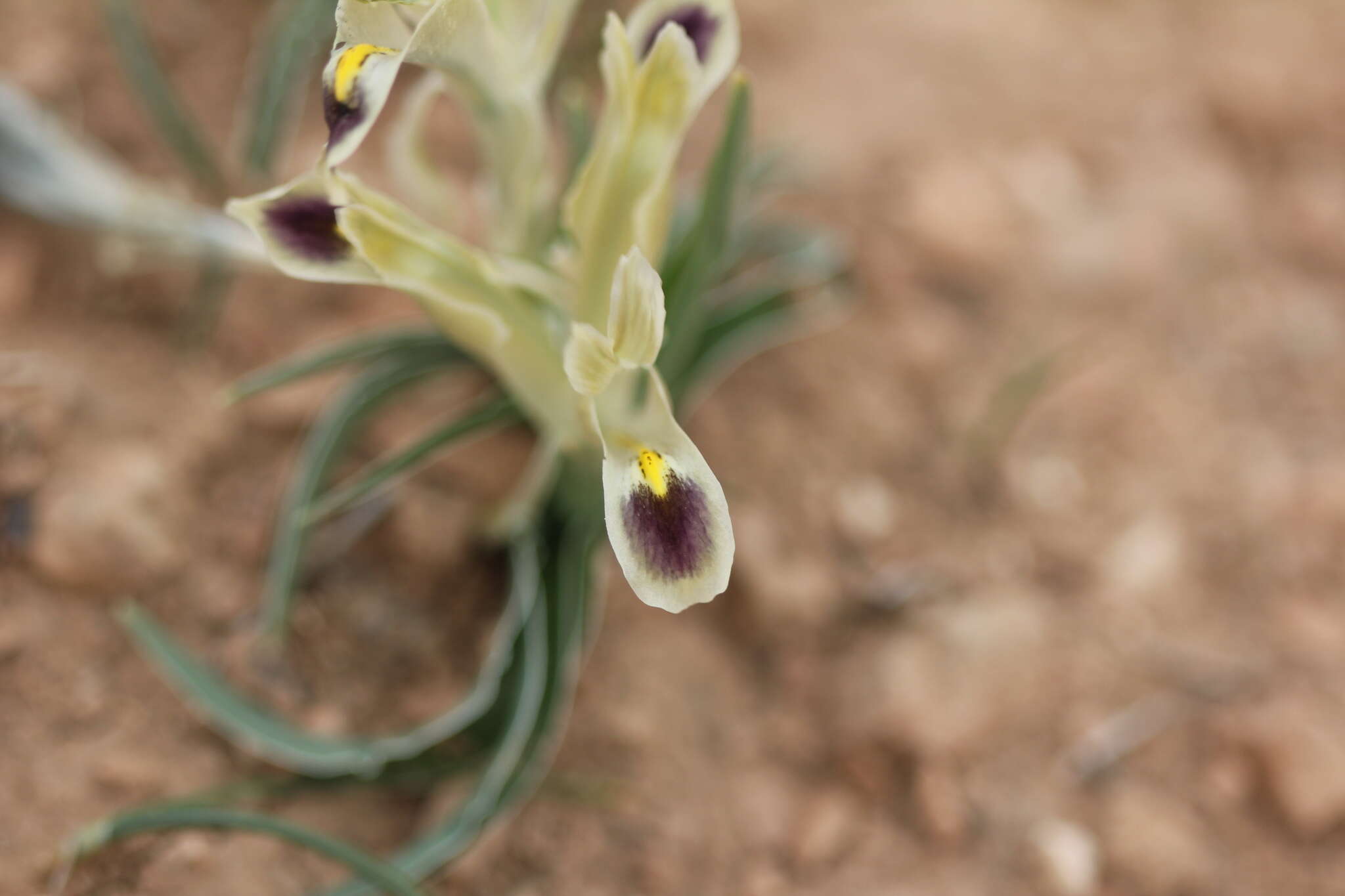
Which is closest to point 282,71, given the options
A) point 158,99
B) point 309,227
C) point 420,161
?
point 158,99

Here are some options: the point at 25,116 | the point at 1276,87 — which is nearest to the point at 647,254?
the point at 25,116

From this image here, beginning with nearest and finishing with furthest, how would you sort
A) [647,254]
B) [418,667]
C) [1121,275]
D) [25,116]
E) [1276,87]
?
[647,254], [418,667], [25,116], [1121,275], [1276,87]

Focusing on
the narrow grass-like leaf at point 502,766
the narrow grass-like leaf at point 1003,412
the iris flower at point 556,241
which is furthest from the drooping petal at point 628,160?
the narrow grass-like leaf at point 1003,412

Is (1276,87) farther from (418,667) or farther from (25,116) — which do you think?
(25,116)

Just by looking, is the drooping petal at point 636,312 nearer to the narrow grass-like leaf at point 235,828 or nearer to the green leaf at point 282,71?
the narrow grass-like leaf at point 235,828

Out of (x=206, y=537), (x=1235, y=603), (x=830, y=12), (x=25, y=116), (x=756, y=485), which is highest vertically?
(x=25, y=116)

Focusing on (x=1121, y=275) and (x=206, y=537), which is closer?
(x=206, y=537)
